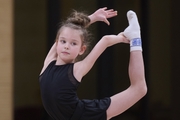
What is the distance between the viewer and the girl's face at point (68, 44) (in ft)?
11.4

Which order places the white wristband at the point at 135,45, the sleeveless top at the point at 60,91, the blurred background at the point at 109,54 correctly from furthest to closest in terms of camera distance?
the blurred background at the point at 109,54, the white wristband at the point at 135,45, the sleeveless top at the point at 60,91

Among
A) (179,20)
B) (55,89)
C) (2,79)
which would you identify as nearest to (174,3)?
(179,20)

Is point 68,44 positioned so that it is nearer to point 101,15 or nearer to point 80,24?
point 80,24

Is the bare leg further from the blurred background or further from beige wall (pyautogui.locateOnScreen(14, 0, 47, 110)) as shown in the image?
beige wall (pyautogui.locateOnScreen(14, 0, 47, 110))

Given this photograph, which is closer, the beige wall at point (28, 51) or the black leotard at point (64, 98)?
the black leotard at point (64, 98)

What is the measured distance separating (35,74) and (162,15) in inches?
68.8

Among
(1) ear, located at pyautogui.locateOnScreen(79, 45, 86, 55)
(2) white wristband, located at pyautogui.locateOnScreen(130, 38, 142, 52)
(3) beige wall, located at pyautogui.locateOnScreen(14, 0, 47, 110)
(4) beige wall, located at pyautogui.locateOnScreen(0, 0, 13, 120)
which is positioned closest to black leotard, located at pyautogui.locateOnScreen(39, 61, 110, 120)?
(1) ear, located at pyautogui.locateOnScreen(79, 45, 86, 55)

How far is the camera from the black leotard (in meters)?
3.42

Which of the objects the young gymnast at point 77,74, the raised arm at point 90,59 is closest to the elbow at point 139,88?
the young gymnast at point 77,74

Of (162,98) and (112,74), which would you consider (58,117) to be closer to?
(112,74)

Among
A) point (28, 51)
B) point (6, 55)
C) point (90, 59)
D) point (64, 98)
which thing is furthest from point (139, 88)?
point (28, 51)

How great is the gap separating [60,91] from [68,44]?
1.08ft

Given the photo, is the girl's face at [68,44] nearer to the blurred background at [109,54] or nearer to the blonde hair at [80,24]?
the blonde hair at [80,24]

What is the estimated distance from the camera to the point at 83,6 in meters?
6.13
